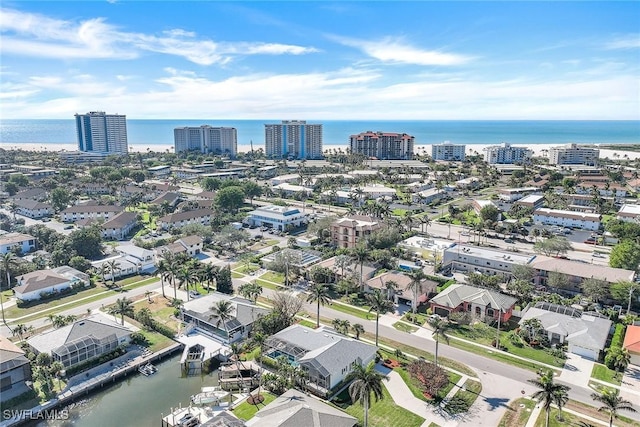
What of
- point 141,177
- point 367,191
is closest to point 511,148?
point 367,191

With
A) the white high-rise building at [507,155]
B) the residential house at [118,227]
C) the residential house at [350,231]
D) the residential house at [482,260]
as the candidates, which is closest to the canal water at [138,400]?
the residential house at [350,231]

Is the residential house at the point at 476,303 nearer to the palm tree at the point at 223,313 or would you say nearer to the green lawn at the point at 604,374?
the green lawn at the point at 604,374

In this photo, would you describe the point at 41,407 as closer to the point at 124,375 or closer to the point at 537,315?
the point at 124,375

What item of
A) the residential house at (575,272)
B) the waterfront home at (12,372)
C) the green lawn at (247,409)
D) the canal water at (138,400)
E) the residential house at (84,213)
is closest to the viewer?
the green lawn at (247,409)

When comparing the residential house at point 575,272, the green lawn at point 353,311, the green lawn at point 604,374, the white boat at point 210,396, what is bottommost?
the white boat at point 210,396

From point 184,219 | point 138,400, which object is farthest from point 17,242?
point 138,400

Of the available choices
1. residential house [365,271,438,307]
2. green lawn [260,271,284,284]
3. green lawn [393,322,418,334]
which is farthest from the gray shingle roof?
green lawn [260,271,284,284]
